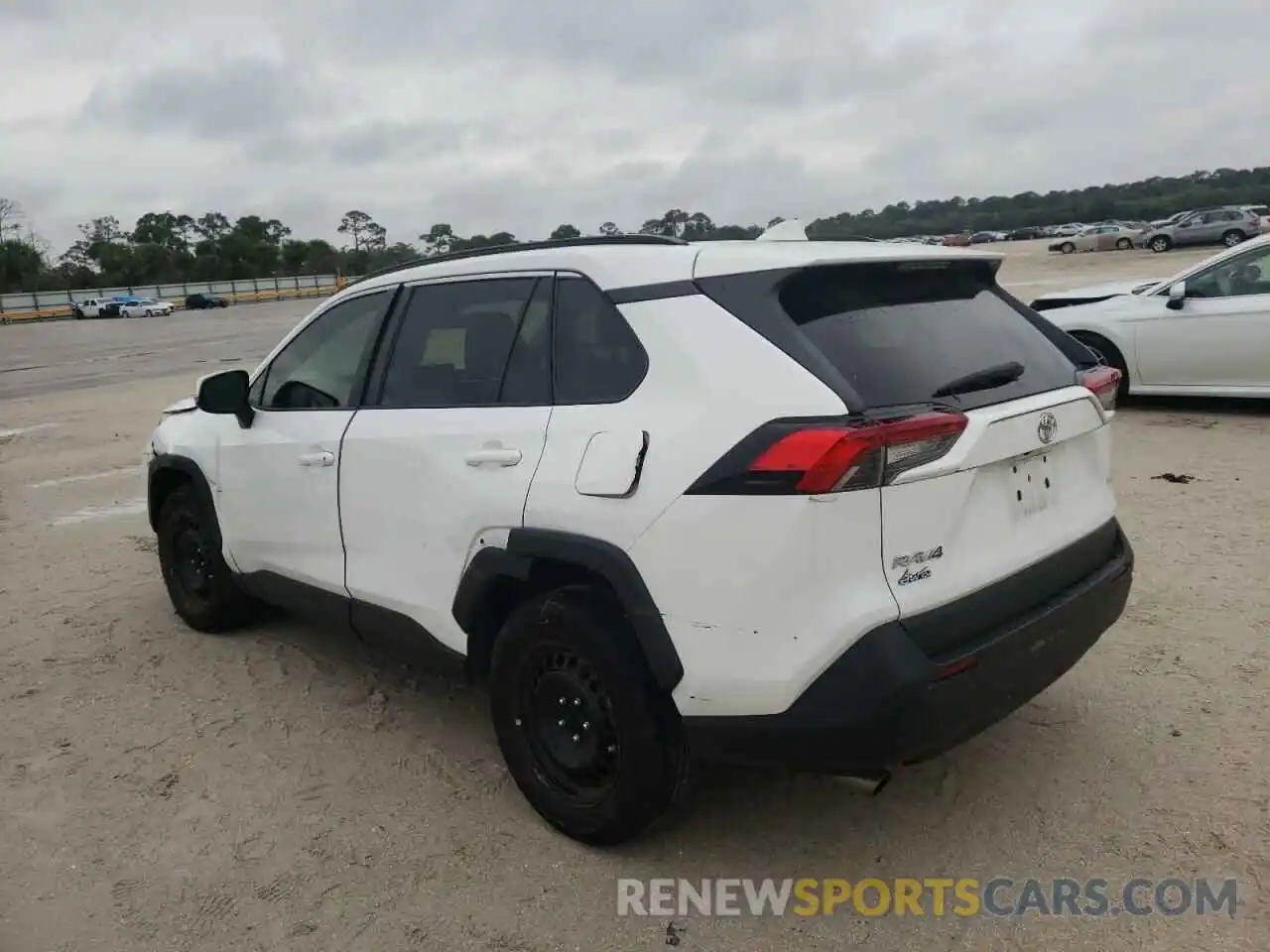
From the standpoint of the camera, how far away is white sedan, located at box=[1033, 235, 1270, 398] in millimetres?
8453

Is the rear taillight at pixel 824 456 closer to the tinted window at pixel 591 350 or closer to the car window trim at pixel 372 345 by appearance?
the tinted window at pixel 591 350

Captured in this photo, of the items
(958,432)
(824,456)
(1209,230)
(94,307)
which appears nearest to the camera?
(824,456)

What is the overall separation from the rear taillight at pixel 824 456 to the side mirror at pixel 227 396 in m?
2.63

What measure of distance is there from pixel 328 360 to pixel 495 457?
137 cm

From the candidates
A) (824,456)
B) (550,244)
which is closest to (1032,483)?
(824,456)

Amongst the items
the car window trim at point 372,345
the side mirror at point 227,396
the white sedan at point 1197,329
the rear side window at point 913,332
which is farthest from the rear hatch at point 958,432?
the white sedan at point 1197,329

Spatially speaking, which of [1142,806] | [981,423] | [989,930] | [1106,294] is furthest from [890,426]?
[1106,294]

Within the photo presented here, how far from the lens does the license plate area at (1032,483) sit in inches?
110

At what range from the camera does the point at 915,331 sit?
9.32 feet

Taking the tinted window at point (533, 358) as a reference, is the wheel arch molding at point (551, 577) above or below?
below

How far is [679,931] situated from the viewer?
8.91 feet

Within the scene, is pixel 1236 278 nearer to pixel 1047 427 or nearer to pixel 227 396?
pixel 1047 427

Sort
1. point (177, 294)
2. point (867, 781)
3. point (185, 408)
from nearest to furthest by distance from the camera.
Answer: point (867, 781), point (185, 408), point (177, 294)

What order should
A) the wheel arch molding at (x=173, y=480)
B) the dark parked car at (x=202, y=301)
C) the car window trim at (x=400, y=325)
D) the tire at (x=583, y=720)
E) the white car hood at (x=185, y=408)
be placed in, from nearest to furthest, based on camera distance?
1. the tire at (x=583, y=720)
2. the car window trim at (x=400, y=325)
3. the wheel arch molding at (x=173, y=480)
4. the white car hood at (x=185, y=408)
5. the dark parked car at (x=202, y=301)
